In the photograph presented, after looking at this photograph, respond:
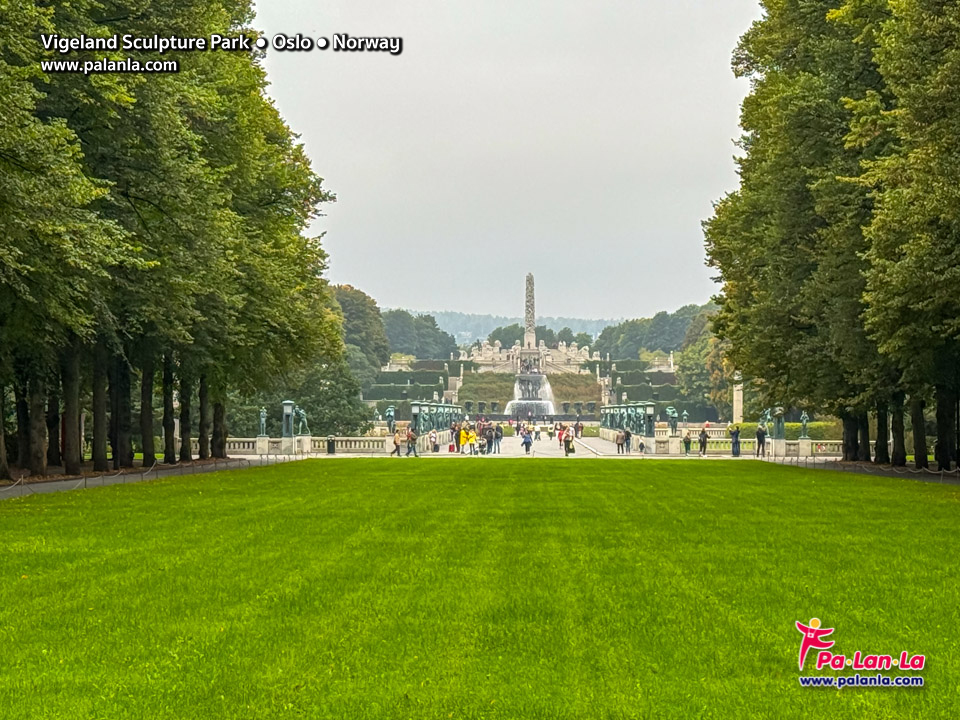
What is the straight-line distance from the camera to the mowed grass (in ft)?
25.7

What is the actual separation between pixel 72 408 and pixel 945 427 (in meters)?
25.2

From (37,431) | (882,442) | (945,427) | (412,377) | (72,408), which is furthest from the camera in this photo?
(412,377)

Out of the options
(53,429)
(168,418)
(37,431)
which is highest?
(168,418)

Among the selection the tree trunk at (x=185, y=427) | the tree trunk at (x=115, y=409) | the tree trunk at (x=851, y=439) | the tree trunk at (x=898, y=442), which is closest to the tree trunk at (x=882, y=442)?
the tree trunk at (x=898, y=442)

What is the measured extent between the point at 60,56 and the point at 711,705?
2066 cm

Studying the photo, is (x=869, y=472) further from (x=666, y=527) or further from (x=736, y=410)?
(x=736, y=410)

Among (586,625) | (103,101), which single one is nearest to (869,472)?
(103,101)

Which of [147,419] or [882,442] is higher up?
[147,419]

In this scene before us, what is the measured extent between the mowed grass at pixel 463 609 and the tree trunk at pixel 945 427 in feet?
51.4

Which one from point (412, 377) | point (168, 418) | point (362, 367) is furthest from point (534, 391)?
point (168, 418)

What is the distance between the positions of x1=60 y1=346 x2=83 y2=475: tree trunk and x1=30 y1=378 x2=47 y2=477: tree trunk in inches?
32.9

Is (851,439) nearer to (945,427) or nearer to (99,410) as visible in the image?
(945,427)

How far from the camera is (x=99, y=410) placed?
35500mm

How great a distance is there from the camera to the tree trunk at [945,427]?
119 feet
